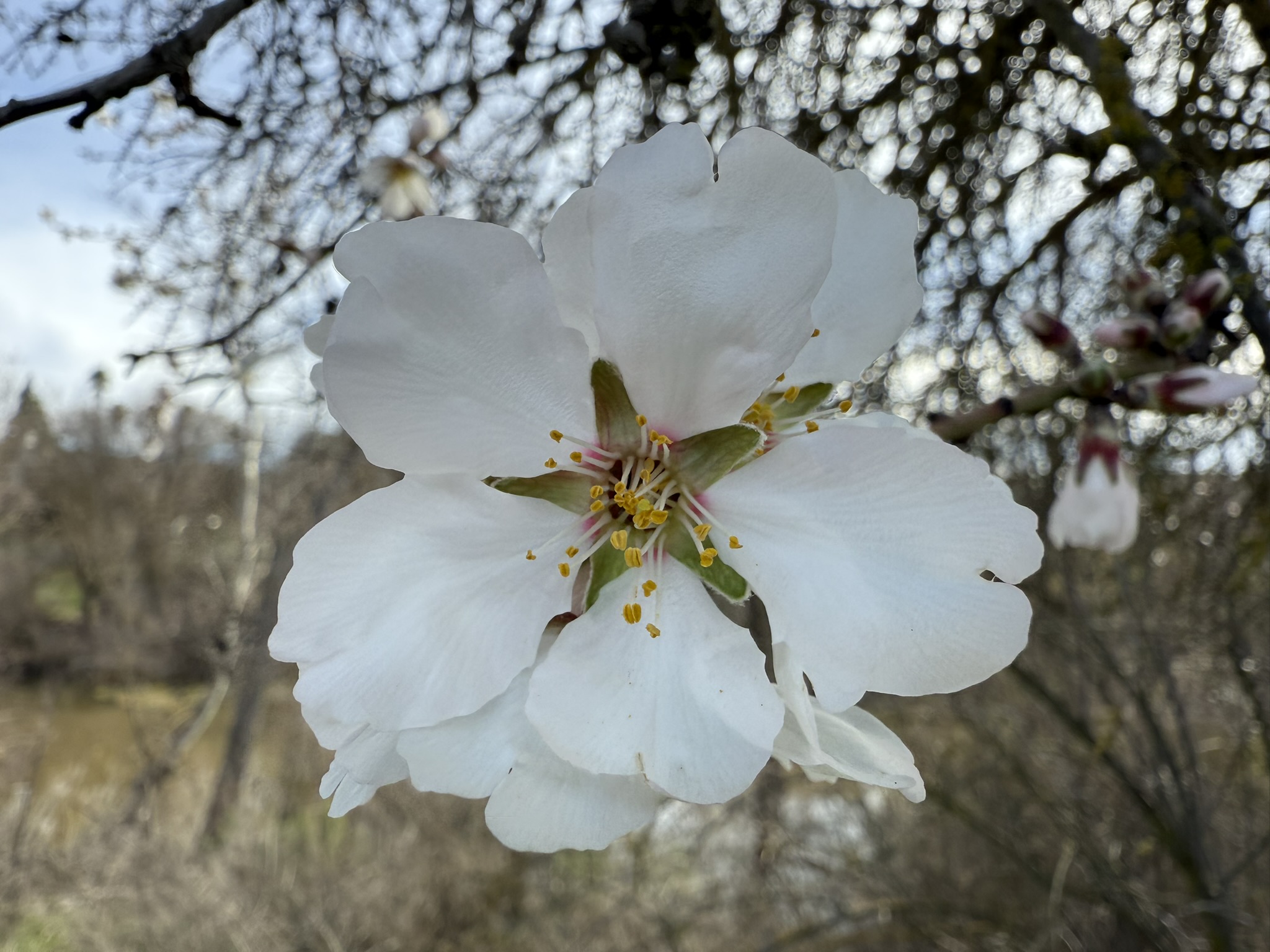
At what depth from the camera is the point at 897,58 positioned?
1.93 m

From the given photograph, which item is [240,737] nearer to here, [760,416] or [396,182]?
[396,182]

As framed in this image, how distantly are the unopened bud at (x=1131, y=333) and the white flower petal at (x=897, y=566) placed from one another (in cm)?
59

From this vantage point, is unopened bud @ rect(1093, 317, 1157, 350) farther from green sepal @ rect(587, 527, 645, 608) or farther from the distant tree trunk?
the distant tree trunk

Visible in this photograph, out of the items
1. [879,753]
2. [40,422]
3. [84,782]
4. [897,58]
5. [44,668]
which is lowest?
[84,782]

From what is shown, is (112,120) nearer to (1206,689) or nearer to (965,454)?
(965,454)

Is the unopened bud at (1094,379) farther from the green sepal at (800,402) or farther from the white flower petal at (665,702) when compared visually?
the white flower petal at (665,702)

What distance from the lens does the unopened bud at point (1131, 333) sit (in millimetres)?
895

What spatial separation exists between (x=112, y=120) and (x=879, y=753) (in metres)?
2.18

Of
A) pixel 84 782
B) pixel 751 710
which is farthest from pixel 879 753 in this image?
pixel 84 782

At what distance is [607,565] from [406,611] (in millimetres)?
139

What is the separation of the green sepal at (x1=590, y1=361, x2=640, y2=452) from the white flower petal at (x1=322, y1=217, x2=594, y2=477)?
0.02 metres

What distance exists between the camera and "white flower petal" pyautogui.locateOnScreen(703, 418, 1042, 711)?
1.40ft

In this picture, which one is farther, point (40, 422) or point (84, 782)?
point (40, 422)

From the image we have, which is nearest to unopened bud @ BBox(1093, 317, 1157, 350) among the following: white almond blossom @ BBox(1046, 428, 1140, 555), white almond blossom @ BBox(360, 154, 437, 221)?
white almond blossom @ BBox(1046, 428, 1140, 555)
